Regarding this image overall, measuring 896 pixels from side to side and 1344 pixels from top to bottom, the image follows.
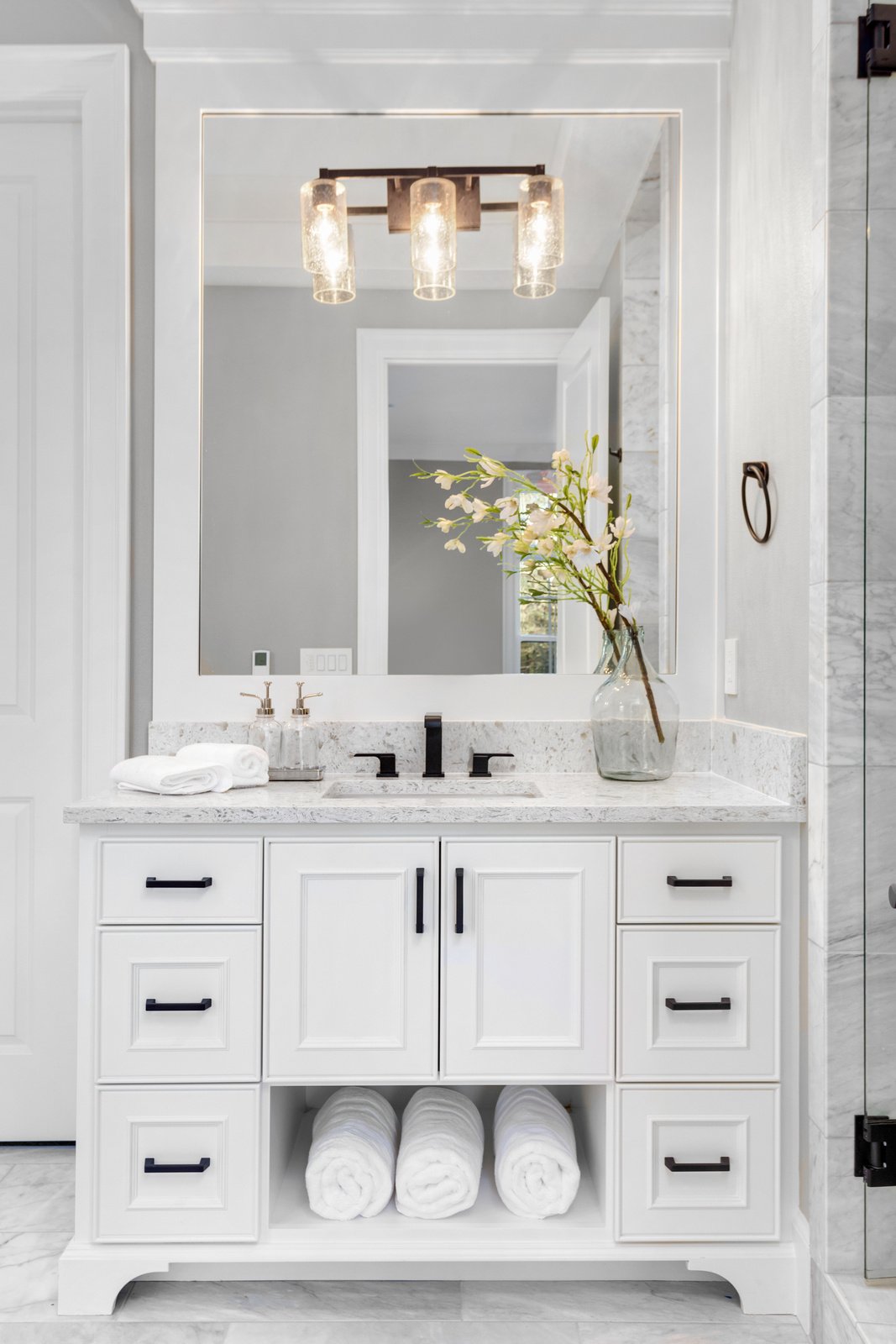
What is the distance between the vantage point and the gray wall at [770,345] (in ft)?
5.27

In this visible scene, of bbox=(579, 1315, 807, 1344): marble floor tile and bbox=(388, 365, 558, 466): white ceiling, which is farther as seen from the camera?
bbox=(388, 365, 558, 466): white ceiling

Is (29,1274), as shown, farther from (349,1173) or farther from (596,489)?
(596,489)

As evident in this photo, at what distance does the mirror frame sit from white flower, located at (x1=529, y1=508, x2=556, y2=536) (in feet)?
1.20

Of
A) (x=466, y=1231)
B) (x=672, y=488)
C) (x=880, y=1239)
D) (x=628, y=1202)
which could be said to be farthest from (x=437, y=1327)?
(x=672, y=488)

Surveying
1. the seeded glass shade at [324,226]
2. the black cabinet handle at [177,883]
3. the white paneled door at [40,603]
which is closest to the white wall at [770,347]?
the seeded glass shade at [324,226]

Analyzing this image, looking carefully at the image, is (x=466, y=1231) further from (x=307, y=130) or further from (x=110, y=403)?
(x=307, y=130)

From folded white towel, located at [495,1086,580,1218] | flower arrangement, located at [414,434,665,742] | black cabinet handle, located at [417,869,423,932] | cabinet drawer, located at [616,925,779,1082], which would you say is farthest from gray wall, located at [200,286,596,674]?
folded white towel, located at [495,1086,580,1218]

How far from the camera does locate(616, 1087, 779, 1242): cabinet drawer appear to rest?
157 centimetres

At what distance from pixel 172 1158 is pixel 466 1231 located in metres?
0.52

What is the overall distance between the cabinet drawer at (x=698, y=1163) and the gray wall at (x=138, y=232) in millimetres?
1308

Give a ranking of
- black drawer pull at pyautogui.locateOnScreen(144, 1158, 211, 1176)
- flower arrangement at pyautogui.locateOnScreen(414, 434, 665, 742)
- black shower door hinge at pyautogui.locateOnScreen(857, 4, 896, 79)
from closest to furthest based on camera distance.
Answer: black shower door hinge at pyautogui.locateOnScreen(857, 4, 896, 79), black drawer pull at pyautogui.locateOnScreen(144, 1158, 211, 1176), flower arrangement at pyautogui.locateOnScreen(414, 434, 665, 742)

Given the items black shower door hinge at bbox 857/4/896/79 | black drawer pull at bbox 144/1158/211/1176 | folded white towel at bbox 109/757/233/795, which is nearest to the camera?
black shower door hinge at bbox 857/4/896/79

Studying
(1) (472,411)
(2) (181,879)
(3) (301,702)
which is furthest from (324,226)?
(2) (181,879)

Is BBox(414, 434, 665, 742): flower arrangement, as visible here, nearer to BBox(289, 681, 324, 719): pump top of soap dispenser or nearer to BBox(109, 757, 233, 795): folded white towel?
BBox(289, 681, 324, 719): pump top of soap dispenser
